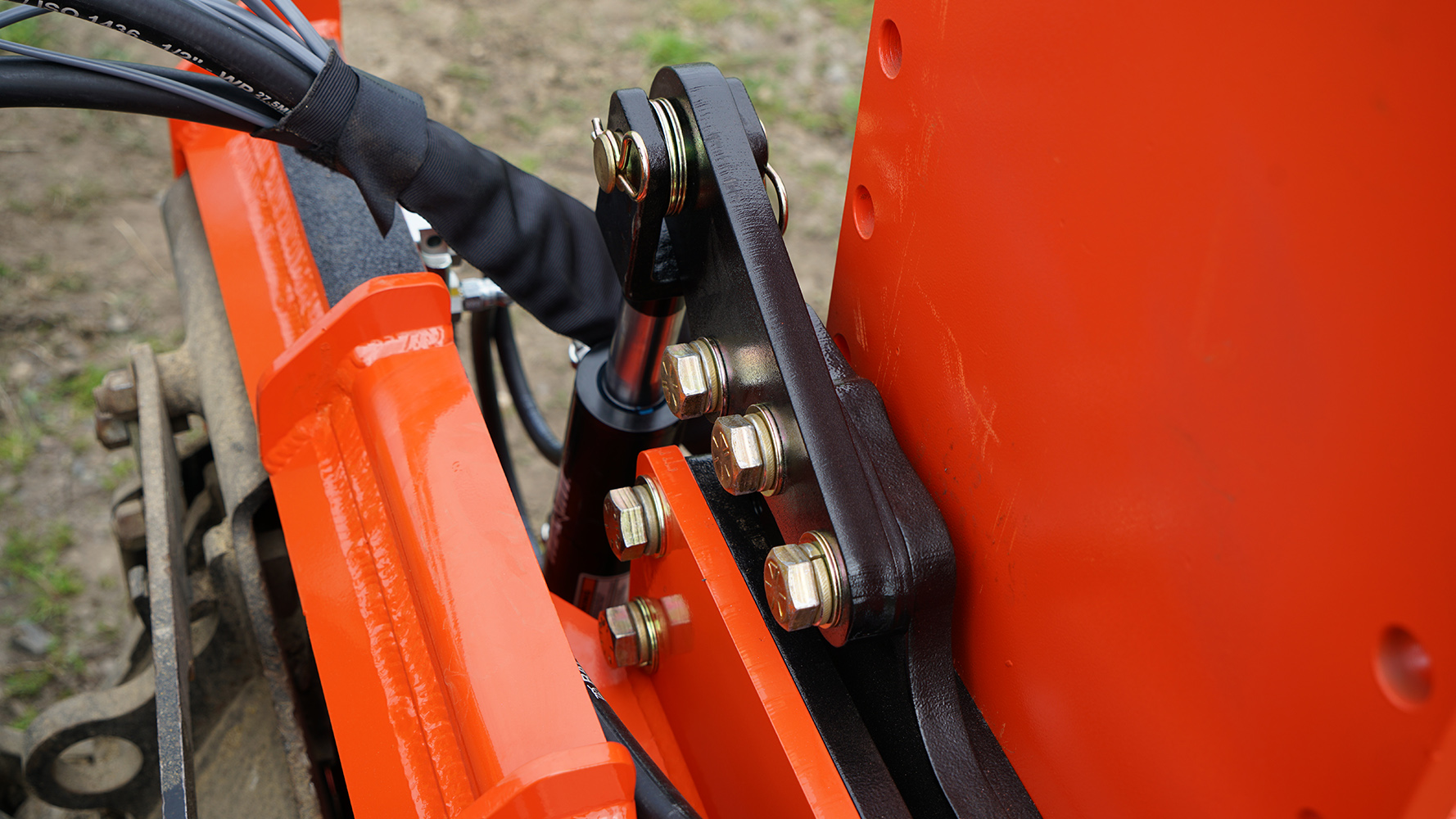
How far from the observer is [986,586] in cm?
56

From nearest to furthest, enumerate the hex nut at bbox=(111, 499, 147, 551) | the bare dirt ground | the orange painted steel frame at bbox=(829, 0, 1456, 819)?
1. the orange painted steel frame at bbox=(829, 0, 1456, 819)
2. the hex nut at bbox=(111, 499, 147, 551)
3. the bare dirt ground

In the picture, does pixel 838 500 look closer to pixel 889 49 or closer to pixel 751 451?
pixel 751 451

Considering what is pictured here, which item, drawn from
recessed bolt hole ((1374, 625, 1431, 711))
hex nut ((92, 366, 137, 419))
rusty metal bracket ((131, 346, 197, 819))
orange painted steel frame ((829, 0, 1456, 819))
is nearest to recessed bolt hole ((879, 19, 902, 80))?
orange painted steel frame ((829, 0, 1456, 819))

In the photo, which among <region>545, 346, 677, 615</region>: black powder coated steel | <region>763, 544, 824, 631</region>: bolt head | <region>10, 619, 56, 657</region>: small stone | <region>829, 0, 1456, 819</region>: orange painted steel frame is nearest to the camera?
<region>829, 0, 1456, 819</region>: orange painted steel frame

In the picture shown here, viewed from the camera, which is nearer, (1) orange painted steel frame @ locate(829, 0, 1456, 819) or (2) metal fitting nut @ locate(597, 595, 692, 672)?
(1) orange painted steel frame @ locate(829, 0, 1456, 819)

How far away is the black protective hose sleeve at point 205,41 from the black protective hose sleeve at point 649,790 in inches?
16.6

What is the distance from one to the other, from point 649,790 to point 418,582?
0.67 ft

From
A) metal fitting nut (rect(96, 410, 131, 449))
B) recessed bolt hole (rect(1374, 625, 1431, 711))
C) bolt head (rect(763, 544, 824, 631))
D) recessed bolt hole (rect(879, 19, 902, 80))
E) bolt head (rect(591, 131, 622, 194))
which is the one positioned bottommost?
metal fitting nut (rect(96, 410, 131, 449))

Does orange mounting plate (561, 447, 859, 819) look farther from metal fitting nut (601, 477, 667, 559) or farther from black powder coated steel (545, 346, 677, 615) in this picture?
black powder coated steel (545, 346, 677, 615)

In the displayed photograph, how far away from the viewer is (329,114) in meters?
0.66

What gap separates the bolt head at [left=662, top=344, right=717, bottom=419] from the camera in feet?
2.05

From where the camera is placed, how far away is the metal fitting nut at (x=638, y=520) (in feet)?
2.18

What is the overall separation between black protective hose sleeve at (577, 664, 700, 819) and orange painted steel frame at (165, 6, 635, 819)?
4cm

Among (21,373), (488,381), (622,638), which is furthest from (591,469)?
(21,373)
